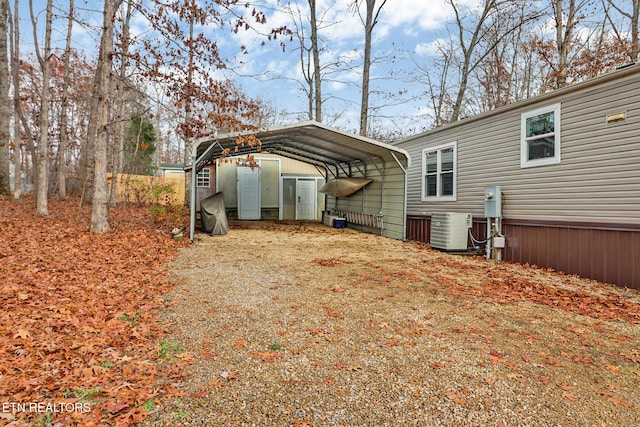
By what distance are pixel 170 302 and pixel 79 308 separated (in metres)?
0.85

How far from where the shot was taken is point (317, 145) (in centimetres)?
1129

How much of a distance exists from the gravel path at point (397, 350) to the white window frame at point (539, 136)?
7.17ft

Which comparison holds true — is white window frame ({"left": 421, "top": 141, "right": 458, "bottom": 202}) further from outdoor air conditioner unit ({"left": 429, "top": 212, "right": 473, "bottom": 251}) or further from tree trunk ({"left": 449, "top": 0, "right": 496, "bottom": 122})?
tree trunk ({"left": 449, "top": 0, "right": 496, "bottom": 122})

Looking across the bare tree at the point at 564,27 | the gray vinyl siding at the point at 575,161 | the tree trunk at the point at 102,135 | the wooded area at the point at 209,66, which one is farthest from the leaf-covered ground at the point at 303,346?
the bare tree at the point at 564,27

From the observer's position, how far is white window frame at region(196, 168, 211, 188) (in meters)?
15.4

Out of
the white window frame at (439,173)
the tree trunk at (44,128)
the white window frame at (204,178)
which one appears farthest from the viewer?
the white window frame at (204,178)

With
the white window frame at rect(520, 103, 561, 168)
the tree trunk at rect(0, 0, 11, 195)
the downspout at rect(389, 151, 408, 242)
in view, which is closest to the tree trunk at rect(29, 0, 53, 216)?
the tree trunk at rect(0, 0, 11, 195)

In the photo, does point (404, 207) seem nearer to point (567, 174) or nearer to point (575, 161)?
point (567, 174)

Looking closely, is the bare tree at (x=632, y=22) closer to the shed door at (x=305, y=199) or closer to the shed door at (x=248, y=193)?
the shed door at (x=305, y=199)

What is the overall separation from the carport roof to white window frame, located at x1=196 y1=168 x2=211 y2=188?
3428mm

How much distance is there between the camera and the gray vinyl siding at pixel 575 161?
16.7 ft

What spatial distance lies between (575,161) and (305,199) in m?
11.6

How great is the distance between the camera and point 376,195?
37.4 feet

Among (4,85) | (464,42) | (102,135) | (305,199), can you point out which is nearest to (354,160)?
(305,199)
